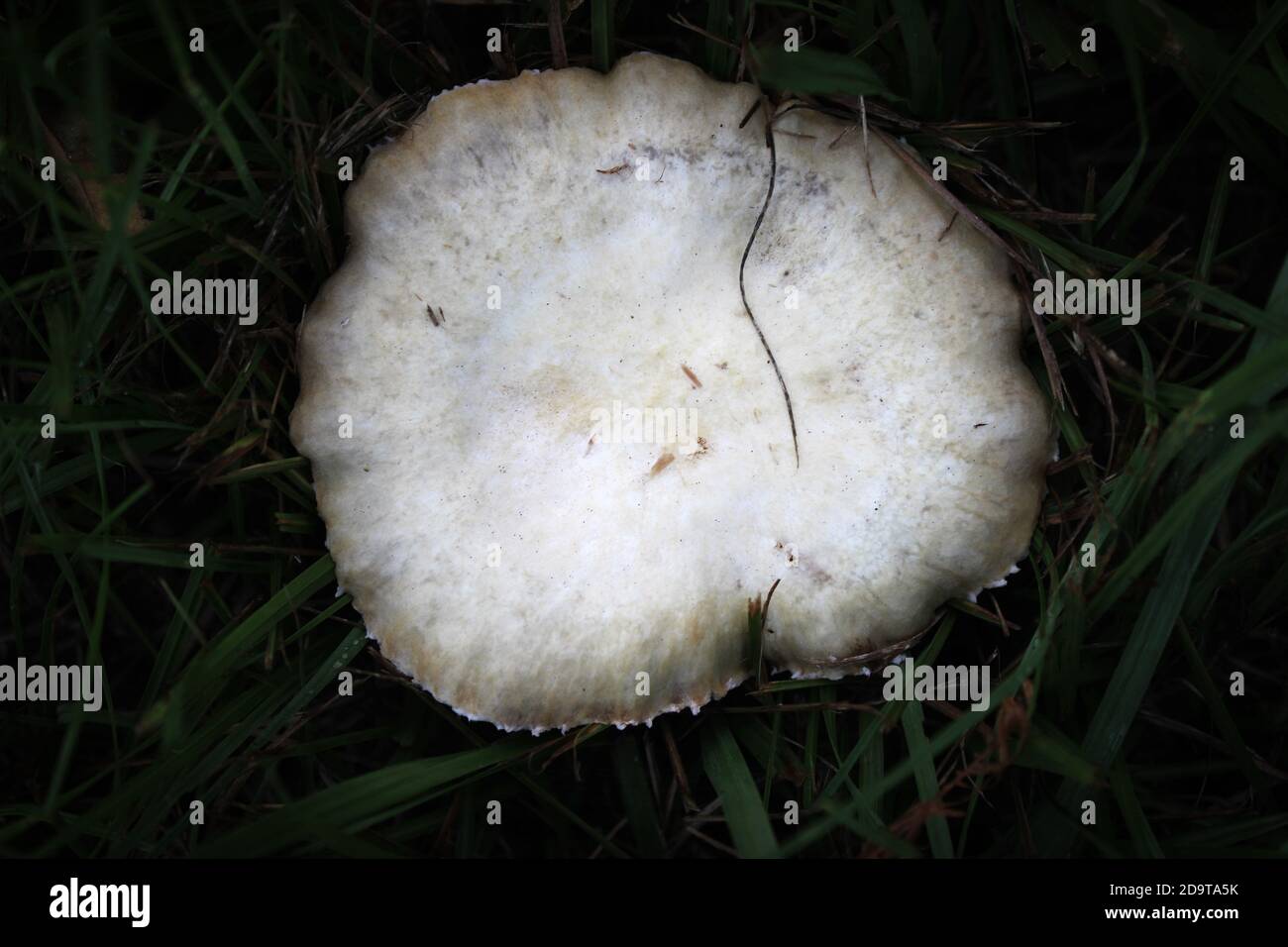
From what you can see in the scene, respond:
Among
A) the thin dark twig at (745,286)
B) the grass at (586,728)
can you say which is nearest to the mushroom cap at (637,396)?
the thin dark twig at (745,286)

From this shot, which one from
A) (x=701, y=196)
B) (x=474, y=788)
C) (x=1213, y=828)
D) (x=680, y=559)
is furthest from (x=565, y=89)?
(x=1213, y=828)

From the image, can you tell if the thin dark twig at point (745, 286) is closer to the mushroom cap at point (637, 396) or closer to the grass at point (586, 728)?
the mushroom cap at point (637, 396)

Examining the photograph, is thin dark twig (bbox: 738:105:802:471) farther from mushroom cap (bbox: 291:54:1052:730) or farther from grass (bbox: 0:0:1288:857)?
grass (bbox: 0:0:1288:857)

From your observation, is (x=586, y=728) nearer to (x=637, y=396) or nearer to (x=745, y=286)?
(x=637, y=396)

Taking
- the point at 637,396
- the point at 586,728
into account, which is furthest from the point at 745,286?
the point at 586,728

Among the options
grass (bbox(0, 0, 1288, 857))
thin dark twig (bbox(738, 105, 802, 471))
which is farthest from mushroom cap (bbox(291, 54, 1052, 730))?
grass (bbox(0, 0, 1288, 857))
